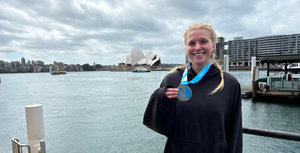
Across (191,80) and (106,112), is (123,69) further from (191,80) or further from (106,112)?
(191,80)

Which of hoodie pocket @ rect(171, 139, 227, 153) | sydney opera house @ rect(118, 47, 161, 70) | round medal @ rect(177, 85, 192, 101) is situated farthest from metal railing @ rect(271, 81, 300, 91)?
sydney opera house @ rect(118, 47, 161, 70)

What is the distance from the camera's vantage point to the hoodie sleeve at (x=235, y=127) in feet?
3.24

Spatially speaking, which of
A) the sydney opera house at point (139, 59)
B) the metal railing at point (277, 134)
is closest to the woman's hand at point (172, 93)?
the metal railing at point (277, 134)

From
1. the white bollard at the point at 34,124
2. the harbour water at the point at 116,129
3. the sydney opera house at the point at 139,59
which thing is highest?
the sydney opera house at the point at 139,59

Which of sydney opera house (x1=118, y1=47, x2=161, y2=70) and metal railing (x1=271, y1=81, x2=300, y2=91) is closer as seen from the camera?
metal railing (x1=271, y1=81, x2=300, y2=91)

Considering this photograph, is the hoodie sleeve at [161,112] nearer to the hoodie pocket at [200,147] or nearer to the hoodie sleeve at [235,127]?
the hoodie pocket at [200,147]

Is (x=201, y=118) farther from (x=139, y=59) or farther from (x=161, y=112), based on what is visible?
(x=139, y=59)

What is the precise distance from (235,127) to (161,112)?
1.32ft

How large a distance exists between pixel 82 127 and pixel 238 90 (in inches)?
372

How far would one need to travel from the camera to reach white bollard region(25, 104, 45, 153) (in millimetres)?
1792

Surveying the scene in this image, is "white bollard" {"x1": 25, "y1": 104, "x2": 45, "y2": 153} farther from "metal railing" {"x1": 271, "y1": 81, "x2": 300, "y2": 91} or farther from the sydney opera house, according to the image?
the sydney opera house

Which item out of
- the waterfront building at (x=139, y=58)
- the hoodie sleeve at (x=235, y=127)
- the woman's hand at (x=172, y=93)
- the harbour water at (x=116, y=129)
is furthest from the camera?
the waterfront building at (x=139, y=58)

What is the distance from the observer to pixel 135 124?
31.1ft

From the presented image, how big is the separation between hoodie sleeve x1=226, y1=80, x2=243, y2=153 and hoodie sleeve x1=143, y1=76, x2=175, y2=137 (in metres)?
0.31
